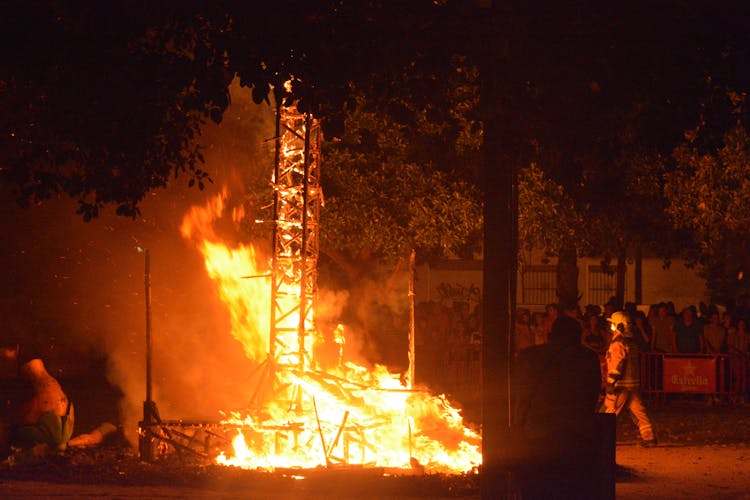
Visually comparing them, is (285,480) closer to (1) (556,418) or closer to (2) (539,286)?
(1) (556,418)

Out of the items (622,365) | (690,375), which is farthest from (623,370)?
(690,375)

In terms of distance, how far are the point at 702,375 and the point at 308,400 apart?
8712mm

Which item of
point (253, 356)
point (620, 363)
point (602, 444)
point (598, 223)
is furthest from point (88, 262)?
point (602, 444)

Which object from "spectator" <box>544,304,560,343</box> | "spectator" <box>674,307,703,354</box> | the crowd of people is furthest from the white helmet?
"spectator" <box>544,304,560,343</box>

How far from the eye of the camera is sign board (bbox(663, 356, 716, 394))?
1870 centimetres

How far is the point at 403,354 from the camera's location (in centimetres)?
2548

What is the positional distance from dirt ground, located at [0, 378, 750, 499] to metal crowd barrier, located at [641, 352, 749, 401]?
548cm

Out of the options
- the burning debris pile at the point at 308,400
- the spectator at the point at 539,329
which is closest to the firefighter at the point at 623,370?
the burning debris pile at the point at 308,400

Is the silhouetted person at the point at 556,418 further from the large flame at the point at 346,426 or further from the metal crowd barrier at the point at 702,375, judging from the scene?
the metal crowd barrier at the point at 702,375

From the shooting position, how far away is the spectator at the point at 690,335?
63.4 ft

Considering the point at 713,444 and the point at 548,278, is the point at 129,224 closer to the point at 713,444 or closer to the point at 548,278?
the point at 713,444

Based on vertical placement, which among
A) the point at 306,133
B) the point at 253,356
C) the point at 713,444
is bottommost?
the point at 713,444

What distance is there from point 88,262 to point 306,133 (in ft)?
32.8

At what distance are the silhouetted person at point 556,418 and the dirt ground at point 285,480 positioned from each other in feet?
9.55
